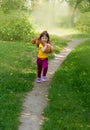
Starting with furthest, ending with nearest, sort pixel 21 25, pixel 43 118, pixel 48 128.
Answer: pixel 21 25
pixel 43 118
pixel 48 128

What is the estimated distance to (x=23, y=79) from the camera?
33.4 feet

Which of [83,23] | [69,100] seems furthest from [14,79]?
[83,23]

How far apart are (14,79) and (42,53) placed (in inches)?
43.0

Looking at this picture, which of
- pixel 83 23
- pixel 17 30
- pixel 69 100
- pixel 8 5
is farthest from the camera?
pixel 83 23

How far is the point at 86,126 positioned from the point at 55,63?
733 cm

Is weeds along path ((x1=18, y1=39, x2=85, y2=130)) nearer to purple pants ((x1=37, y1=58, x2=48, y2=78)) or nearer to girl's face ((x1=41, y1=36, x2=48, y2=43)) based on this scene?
purple pants ((x1=37, y1=58, x2=48, y2=78))

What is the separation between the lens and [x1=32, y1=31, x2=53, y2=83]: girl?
980 cm

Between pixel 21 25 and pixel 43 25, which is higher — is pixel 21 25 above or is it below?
above

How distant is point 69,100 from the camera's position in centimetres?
852

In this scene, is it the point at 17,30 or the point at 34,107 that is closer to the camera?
the point at 34,107

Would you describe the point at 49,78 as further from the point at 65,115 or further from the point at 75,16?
the point at 75,16

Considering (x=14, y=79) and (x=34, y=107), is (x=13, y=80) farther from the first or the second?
(x=34, y=107)

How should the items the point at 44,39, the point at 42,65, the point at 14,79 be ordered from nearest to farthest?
the point at 44,39, the point at 14,79, the point at 42,65

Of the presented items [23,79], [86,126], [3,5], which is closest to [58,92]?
[23,79]
